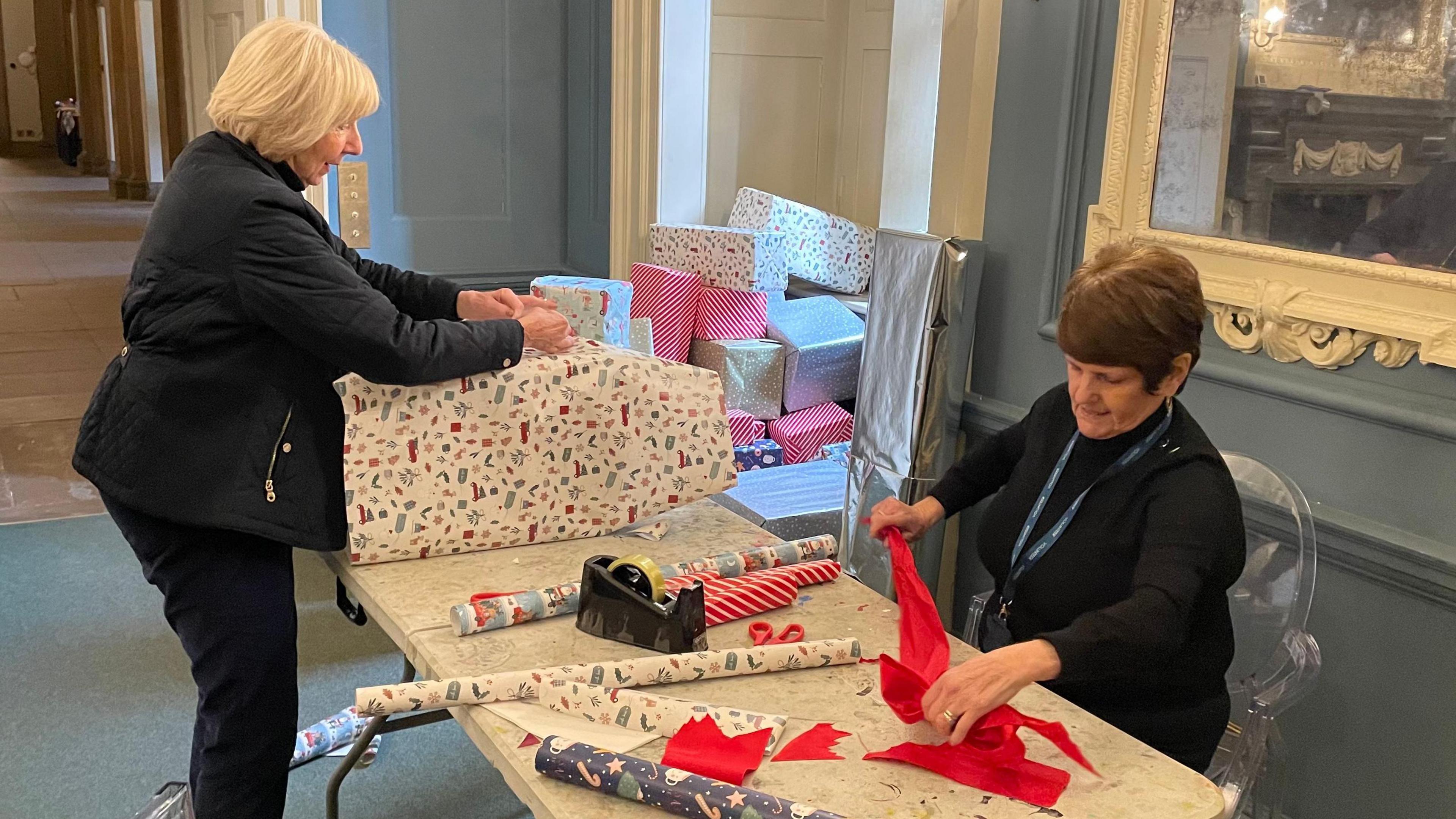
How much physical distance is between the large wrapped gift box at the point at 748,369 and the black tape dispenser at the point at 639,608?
2.02 m

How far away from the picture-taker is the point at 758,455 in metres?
3.63

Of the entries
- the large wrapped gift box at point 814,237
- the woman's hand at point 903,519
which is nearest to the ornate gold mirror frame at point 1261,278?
the woman's hand at point 903,519

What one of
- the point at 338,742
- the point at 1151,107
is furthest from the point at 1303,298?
the point at 338,742

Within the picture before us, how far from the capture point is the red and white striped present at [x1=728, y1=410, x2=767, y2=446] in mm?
3664

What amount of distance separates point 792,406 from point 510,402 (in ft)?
6.57

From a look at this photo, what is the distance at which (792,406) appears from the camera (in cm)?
382

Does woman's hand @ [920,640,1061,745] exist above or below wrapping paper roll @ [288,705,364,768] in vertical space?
above

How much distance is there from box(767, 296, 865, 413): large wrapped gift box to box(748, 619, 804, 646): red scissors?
2.10 metres

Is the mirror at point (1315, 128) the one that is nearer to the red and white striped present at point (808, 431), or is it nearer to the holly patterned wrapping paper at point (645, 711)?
the holly patterned wrapping paper at point (645, 711)

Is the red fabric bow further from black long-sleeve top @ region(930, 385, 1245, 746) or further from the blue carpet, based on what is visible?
the blue carpet

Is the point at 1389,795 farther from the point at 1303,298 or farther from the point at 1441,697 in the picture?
the point at 1303,298

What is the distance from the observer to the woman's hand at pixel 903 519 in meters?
1.94

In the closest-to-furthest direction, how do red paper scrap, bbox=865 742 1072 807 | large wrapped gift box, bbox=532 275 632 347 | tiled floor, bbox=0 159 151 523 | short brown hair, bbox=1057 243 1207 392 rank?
red paper scrap, bbox=865 742 1072 807 < short brown hair, bbox=1057 243 1207 392 < large wrapped gift box, bbox=532 275 632 347 < tiled floor, bbox=0 159 151 523

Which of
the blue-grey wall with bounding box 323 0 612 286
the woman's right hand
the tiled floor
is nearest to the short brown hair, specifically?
the woman's right hand
